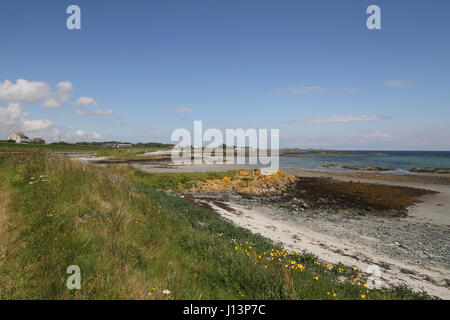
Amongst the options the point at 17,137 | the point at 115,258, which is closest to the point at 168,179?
the point at 115,258

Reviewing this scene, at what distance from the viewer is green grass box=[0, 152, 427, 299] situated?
11.4 ft

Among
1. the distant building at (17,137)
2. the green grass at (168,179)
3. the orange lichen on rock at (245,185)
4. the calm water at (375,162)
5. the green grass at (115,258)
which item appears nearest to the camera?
the green grass at (115,258)

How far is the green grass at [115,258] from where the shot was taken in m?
3.48

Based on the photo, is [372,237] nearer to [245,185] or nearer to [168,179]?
[245,185]

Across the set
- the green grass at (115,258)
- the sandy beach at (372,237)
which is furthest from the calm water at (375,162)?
the green grass at (115,258)

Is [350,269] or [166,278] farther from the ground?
[166,278]

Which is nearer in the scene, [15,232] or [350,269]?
[15,232]

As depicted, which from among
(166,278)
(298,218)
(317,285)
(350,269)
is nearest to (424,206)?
(298,218)

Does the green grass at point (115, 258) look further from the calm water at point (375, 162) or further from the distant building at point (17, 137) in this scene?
the distant building at point (17, 137)

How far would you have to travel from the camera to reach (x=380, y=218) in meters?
15.5

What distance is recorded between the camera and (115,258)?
411 centimetres

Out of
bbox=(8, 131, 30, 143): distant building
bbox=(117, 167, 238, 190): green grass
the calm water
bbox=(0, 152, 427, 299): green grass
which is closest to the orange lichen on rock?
bbox=(117, 167, 238, 190): green grass

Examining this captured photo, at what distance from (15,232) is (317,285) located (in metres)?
6.55

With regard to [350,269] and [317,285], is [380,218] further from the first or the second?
[317,285]
